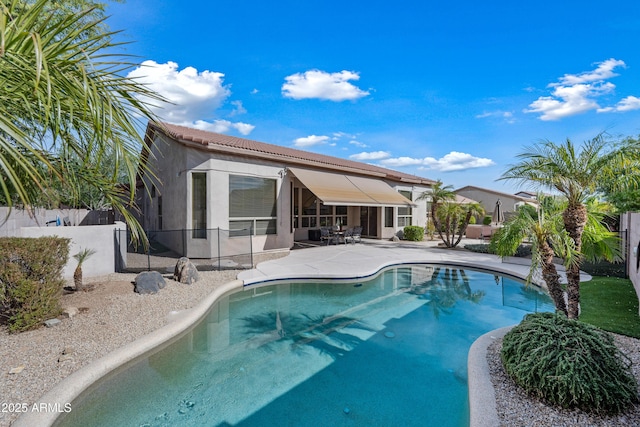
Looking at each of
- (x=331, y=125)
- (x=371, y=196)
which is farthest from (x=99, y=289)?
(x=331, y=125)

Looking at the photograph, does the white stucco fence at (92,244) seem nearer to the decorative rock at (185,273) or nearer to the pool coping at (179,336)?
the decorative rock at (185,273)

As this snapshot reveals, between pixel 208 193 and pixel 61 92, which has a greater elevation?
pixel 208 193

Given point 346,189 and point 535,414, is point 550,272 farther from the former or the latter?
point 346,189

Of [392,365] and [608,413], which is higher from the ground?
[608,413]

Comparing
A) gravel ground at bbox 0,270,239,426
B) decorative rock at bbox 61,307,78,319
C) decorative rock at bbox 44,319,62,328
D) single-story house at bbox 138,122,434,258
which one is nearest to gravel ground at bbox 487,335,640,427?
gravel ground at bbox 0,270,239,426

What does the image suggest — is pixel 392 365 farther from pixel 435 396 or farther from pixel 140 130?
pixel 140 130

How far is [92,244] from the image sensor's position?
542 inches

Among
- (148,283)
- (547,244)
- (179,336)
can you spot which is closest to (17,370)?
(179,336)

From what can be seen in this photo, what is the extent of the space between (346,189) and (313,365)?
55.7ft

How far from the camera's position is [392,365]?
7.83 metres

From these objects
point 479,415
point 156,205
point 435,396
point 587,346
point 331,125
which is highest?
point 331,125

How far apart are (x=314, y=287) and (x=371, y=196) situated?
1203 centimetres

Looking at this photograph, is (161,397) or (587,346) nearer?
(587,346)

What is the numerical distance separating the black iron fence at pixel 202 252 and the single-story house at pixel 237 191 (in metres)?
0.09
